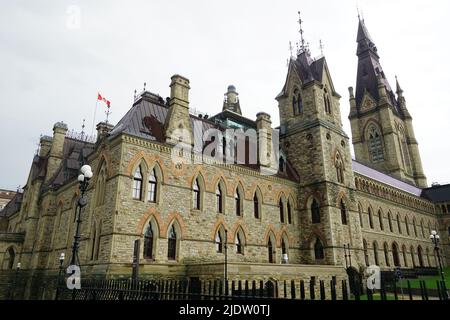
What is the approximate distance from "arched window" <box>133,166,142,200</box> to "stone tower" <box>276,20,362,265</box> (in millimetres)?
14504

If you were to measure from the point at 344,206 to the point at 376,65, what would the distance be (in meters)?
47.8

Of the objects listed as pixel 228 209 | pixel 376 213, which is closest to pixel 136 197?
pixel 228 209

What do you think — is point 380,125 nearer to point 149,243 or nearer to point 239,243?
point 239,243

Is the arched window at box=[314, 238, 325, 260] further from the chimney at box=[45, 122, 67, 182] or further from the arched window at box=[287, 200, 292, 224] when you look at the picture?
the chimney at box=[45, 122, 67, 182]

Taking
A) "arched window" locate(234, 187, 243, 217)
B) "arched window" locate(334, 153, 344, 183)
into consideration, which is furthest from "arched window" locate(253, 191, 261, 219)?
"arched window" locate(334, 153, 344, 183)

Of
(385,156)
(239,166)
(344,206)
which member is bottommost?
(344,206)

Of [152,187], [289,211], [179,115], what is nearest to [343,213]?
[289,211]

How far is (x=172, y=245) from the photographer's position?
18.5 m

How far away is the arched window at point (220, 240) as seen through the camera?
2076 cm

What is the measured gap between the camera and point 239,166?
2333 cm

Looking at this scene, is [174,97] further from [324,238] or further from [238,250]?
[324,238]

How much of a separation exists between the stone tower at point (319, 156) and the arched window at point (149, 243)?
13.3 m
